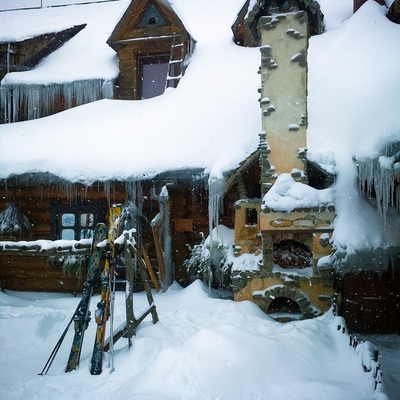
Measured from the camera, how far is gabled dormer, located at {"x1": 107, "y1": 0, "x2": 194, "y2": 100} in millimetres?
10406

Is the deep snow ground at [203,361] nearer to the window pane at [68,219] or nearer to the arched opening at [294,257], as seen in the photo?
the arched opening at [294,257]

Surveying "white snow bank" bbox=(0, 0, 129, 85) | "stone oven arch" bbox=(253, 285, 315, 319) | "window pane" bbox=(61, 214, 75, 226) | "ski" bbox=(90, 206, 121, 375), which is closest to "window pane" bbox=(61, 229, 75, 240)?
"window pane" bbox=(61, 214, 75, 226)

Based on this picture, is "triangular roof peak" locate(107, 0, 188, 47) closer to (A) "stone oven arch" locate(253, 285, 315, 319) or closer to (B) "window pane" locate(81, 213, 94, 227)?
(B) "window pane" locate(81, 213, 94, 227)

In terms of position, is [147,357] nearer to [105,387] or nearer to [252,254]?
[105,387]

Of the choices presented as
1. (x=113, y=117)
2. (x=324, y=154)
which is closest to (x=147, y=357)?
(x=324, y=154)

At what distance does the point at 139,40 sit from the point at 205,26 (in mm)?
2764

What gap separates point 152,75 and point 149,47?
758 mm

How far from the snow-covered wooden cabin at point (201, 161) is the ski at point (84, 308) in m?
0.63

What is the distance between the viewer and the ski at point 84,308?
15.8 feet

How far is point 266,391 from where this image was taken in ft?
14.1

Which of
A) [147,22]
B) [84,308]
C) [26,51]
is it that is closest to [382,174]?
[84,308]

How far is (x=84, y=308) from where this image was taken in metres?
5.02

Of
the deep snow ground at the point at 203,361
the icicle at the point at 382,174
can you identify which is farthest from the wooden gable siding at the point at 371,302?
the icicle at the point at 382,174

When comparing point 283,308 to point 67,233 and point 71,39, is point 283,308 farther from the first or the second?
point 71,39
